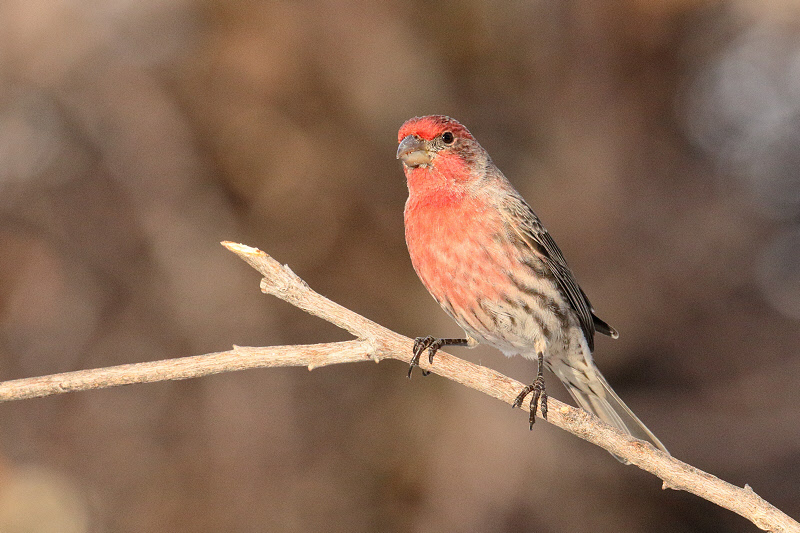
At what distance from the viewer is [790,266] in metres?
8.01

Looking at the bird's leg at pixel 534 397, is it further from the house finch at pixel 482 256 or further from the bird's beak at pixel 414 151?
the bird's beak at pixel 414 151

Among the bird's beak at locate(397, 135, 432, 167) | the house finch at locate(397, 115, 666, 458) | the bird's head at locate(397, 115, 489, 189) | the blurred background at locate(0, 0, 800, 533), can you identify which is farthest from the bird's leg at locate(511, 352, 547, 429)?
the blurred background at locate(0, 0, 800, 533)

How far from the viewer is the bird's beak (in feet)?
12.0

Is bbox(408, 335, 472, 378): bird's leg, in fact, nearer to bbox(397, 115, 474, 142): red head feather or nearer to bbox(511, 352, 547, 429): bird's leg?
bbox(511, 352, 547, 429): bird's leg

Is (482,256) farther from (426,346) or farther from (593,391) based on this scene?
(593,391)

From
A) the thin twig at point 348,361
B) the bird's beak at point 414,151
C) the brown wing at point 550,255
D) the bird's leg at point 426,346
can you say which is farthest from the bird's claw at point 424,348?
the bird's beak at point 414,151

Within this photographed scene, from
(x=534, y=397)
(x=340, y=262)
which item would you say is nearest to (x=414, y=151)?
(x=534, y=397)

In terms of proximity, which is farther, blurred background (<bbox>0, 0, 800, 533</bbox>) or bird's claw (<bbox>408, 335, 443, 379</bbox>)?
blurred background (<bbox>0, 0, 800, 533</bbox>)

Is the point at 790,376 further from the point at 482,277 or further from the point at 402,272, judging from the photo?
the point at 482,277

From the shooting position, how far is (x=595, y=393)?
14.5 ft

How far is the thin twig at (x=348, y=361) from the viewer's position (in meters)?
2.62

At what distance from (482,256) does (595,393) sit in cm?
133

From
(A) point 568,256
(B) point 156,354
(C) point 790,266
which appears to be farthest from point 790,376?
(B) point 156,354

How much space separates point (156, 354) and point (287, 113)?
2786 millimetres
